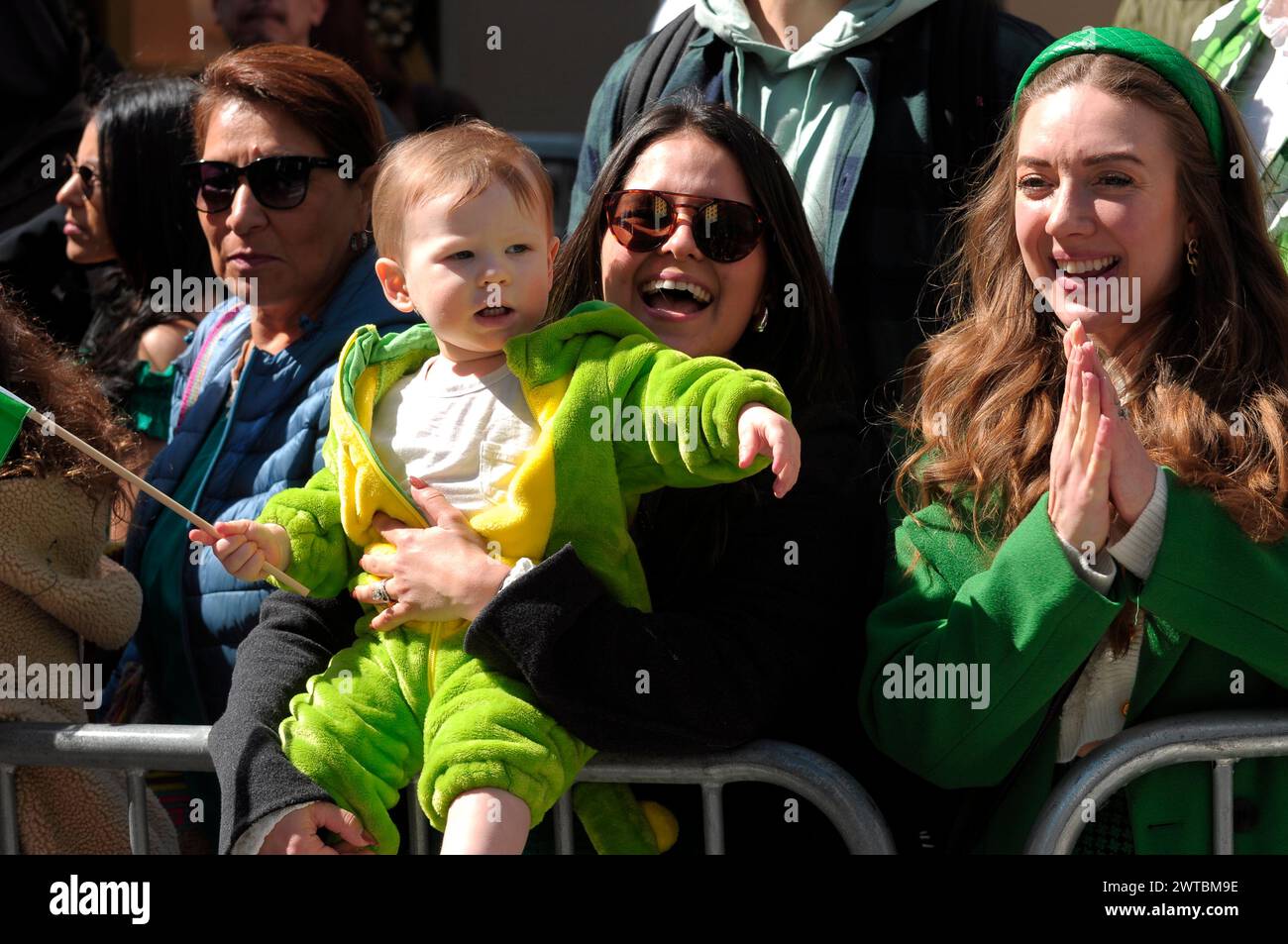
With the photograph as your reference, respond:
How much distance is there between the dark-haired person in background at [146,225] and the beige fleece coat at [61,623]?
96cm

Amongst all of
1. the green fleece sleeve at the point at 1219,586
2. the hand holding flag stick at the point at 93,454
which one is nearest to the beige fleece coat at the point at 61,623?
the hand holding flag stick at the point at 93,454

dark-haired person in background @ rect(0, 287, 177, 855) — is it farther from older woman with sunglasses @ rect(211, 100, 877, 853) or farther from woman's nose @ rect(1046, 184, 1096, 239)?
woman's nose @ rect(1046, 184, 1096, 239)

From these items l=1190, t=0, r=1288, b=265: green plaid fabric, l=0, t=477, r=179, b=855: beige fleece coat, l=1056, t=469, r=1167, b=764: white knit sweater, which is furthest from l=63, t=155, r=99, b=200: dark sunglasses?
l=1056, t=469, r=1167, b=764: white knit sweater

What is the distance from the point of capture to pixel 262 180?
404 cm

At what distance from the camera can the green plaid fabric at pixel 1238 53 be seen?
3.61 m

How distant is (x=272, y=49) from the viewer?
13.6 ft

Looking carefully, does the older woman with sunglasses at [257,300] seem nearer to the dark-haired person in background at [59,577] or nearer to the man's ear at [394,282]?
the dark-haired person in background at [59,577]

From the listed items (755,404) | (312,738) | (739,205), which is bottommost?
(312,738)

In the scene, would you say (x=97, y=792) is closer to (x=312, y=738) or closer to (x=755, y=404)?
(x=312, y=738)

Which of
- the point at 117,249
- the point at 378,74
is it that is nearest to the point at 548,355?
the point at 117,249

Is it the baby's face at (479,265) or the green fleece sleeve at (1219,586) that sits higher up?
the baby's face at (479,265)

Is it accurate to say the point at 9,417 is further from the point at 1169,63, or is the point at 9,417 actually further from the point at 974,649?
the point at 1169,63

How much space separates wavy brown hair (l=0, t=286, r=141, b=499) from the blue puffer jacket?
0.23 metres

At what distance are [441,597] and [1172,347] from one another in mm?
1324
